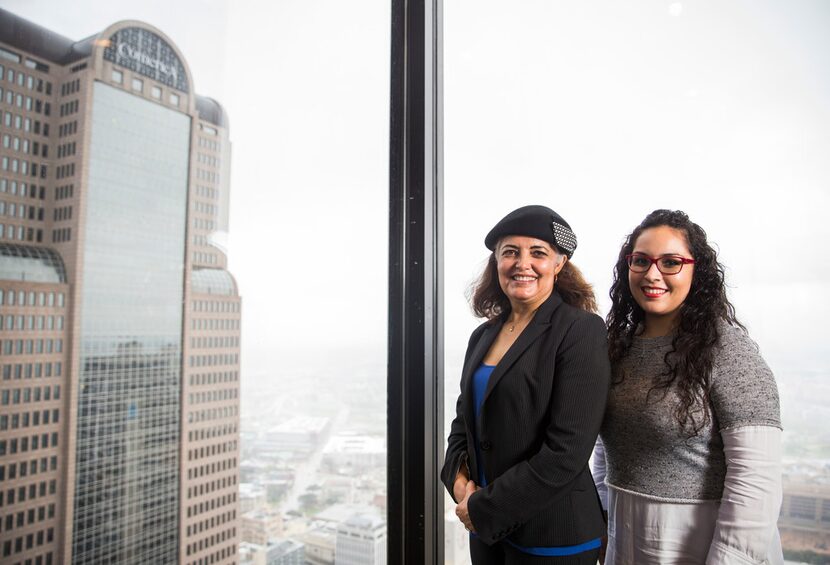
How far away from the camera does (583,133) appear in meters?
1.77

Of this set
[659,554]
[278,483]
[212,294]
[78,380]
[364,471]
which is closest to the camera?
[659,554]

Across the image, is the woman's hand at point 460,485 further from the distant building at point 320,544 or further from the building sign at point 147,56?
the building sign at point 147,56

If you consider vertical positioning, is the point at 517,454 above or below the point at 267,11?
below

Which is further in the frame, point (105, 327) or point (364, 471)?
point (364, 471)

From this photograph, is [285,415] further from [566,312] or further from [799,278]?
[799,278]

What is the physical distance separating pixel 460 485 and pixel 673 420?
54cm

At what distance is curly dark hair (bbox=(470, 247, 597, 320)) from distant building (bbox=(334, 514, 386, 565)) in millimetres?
856

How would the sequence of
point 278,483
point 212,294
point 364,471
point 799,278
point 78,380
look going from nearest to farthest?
point 78,380 < point 799,278 < point 212,294 < point 278,483 < point 364,471

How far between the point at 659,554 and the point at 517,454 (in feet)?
1.21

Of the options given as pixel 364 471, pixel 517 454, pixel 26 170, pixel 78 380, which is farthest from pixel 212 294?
pixel 517 454

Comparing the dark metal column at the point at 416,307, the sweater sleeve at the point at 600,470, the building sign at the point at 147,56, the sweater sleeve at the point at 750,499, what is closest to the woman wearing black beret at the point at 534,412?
the sweater sleeve at the point at 600,470

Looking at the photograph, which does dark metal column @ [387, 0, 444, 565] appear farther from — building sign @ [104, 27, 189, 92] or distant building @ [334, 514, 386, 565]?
building sign @ [104, 27, 189, 92]

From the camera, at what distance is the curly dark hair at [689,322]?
46.7 inches

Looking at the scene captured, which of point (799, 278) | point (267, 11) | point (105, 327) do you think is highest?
point (267, 11)
